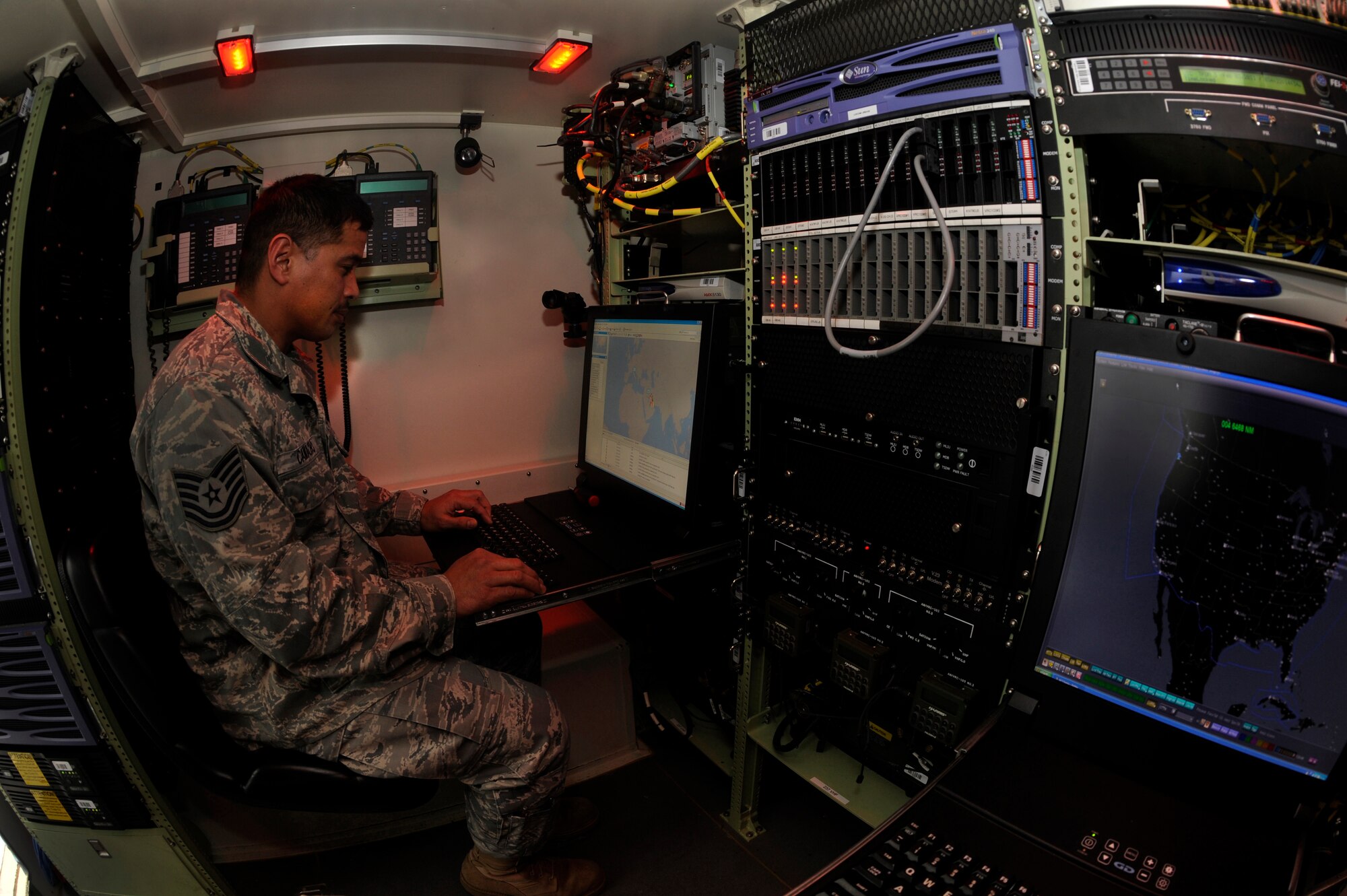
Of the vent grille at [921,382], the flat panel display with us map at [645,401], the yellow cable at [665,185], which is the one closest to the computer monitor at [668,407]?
the flat panel display with us map at [645,401]

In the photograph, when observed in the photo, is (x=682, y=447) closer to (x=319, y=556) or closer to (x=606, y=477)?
(x=606, y=477)

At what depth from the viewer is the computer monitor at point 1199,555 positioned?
770 millimetres

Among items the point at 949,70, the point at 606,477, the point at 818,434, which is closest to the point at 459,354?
the point at 606,477

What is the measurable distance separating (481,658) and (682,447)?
34.4 inches

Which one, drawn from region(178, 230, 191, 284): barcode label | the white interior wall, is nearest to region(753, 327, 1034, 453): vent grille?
the white interior wall

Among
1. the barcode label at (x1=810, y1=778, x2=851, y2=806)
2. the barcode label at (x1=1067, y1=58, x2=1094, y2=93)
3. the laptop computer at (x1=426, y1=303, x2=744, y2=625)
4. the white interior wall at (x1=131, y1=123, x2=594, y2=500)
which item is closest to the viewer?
the barcode label at (x1=1067, y1=58, x2=1094, y2=93)

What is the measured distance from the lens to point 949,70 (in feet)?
3.58

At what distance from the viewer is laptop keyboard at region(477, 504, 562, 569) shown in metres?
1.76

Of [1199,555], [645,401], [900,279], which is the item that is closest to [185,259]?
[645,401]

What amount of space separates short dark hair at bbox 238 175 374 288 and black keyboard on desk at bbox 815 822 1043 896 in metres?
1.57

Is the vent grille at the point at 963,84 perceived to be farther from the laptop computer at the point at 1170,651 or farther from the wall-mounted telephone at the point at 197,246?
the wall-mounted telephone at the point at 197,246

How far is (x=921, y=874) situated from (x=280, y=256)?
1668mm

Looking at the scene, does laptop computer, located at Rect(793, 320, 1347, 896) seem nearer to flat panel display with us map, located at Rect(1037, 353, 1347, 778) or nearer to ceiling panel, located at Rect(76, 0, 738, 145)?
flat panel display with us map, located at Rect(1037, 353, 1347, 778)

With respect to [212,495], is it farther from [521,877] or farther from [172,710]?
[521,877]
